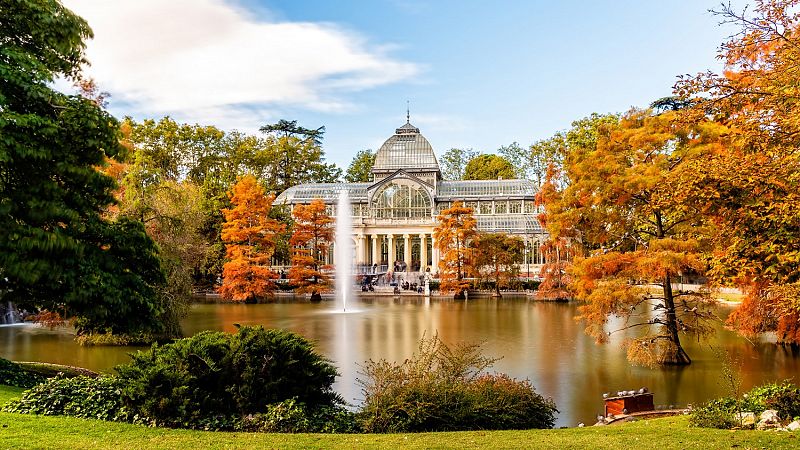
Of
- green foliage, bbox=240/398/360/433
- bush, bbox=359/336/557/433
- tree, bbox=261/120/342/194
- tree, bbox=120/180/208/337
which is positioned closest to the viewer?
green foliage, bbox=240/398/360/433

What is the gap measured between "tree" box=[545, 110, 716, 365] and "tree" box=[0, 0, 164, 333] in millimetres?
11637

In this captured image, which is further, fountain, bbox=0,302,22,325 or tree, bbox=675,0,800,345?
fountain, bbox=0,302,22,325

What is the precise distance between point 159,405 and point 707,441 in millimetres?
6594

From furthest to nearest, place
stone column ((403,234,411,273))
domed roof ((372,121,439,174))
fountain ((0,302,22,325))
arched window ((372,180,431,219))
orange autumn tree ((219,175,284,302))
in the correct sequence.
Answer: domed roof ((372,121,439,174)) → arched window ((372,180,431,219)) → stone column ((403,234,411,273)) → orange autumn tree ((219,175,284,302)) → fountain ((0,302,22,325))

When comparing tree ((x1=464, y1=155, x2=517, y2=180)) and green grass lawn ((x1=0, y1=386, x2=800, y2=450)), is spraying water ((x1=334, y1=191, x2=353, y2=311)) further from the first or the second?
green grass lawn ((x1=0, y1=386, x2=800, y2=450))

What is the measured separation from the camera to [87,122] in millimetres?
7246

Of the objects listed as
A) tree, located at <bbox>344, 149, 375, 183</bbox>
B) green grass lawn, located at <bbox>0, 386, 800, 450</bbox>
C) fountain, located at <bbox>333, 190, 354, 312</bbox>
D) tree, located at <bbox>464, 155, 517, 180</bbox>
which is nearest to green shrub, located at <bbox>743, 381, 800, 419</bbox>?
green grass lawn, located at <bbox>0, 386, 800, 450</bbox>

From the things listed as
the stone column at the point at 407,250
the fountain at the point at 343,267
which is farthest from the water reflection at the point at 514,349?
the stone column at the point at 407,250

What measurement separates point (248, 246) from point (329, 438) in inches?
1199

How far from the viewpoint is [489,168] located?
67.3 metres

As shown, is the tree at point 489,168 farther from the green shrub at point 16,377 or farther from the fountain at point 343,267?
the green shrub at point 16,377

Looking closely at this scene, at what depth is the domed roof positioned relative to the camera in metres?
55.5

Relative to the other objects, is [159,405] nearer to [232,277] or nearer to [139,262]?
[139,262]

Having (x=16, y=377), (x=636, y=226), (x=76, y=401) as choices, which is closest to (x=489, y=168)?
(x=636, y=226)
